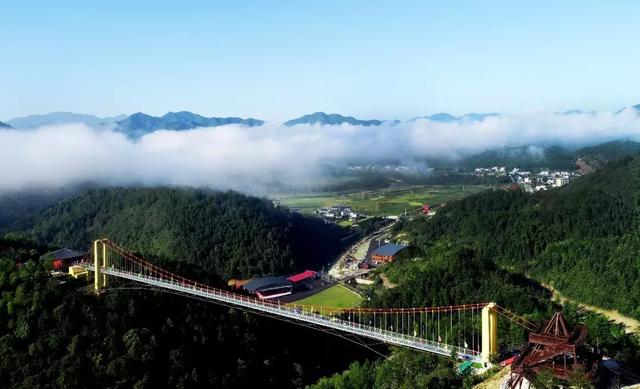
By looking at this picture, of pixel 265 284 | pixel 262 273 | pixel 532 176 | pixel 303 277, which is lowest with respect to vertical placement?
pixel 262 273

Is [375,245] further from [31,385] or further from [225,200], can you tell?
[31,385]

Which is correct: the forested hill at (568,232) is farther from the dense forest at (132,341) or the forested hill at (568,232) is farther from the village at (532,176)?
the village at (532,176)

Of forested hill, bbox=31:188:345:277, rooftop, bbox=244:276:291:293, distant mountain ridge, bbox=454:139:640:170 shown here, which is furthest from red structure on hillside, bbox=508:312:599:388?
distant mountain ridge, bbox=454:139:640:170

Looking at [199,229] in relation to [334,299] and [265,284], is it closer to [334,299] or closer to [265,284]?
[265,284]

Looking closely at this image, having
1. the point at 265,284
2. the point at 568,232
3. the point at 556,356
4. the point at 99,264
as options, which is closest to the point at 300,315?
the point at 99,264

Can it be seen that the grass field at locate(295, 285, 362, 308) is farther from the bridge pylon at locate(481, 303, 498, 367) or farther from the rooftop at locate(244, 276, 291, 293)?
the bridge pylon at locate(481, 303, 498, 367)
